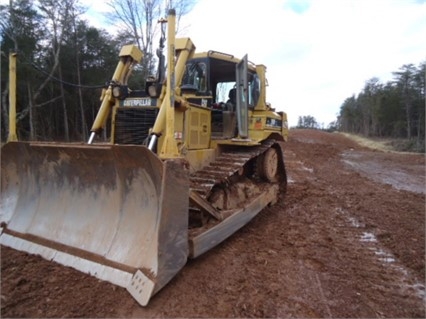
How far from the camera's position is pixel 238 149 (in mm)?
6035

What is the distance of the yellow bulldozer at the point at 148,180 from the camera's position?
3395 millimetres

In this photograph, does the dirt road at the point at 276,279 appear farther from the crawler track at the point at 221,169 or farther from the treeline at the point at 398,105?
the treeline at the point at 398,105

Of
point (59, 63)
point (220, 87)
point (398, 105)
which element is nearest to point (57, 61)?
point (59, 63)

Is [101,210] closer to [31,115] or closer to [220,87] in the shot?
[220,87]

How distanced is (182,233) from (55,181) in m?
2.00

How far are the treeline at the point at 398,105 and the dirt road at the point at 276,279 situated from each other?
25563 mm

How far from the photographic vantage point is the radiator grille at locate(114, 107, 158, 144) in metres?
4.66

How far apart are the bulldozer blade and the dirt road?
0.20 meters

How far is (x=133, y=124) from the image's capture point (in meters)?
4.81

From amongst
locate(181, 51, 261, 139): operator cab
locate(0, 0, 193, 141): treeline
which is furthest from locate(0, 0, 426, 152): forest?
locate(181, 51, 261, 139): operator cab

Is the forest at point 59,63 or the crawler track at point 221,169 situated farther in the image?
the forest at point 59,63

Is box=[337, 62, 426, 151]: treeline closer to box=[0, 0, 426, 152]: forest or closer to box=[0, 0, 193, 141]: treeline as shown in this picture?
box=[0, 0, 426, 152]: forest

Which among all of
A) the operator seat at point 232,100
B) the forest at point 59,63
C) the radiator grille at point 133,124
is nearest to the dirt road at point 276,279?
the radiator grille at point 133,124

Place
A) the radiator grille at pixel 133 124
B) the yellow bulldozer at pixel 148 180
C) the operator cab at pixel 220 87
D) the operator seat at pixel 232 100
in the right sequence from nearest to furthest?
the yellow bulldozer at pixel 148 180
the radiator grille at pixel 133 124
the operator cab at pixel 220 87
the operator seat at pixel 232 100
